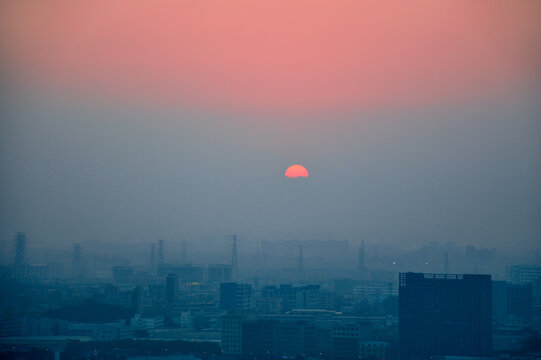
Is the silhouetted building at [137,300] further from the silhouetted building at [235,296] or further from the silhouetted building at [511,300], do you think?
the silhouetted building at [511,300]

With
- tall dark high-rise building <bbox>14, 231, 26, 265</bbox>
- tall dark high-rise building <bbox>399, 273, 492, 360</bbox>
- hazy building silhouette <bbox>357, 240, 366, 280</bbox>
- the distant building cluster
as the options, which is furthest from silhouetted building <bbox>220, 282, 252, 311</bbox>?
tall dark high-rise building <bbox>399, 273, 492, 360</bbox>

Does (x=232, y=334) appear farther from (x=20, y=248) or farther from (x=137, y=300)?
(x=137, y=300)

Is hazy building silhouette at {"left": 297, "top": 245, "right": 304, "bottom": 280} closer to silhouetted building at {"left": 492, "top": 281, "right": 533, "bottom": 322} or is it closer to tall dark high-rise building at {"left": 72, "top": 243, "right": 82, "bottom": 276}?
tall dark high-rise building at {"left": 72, "top": 243, "right": 82, "bottom": 276}

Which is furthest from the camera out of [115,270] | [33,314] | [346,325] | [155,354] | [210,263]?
[210,263]

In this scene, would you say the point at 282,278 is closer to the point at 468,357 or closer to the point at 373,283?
the point at 373,283

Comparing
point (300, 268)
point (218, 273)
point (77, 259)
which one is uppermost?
point (77, 259)

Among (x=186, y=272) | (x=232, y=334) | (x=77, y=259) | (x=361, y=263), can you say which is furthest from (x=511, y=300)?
(x=77, y=259)

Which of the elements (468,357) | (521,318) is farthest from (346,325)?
(521,318)
